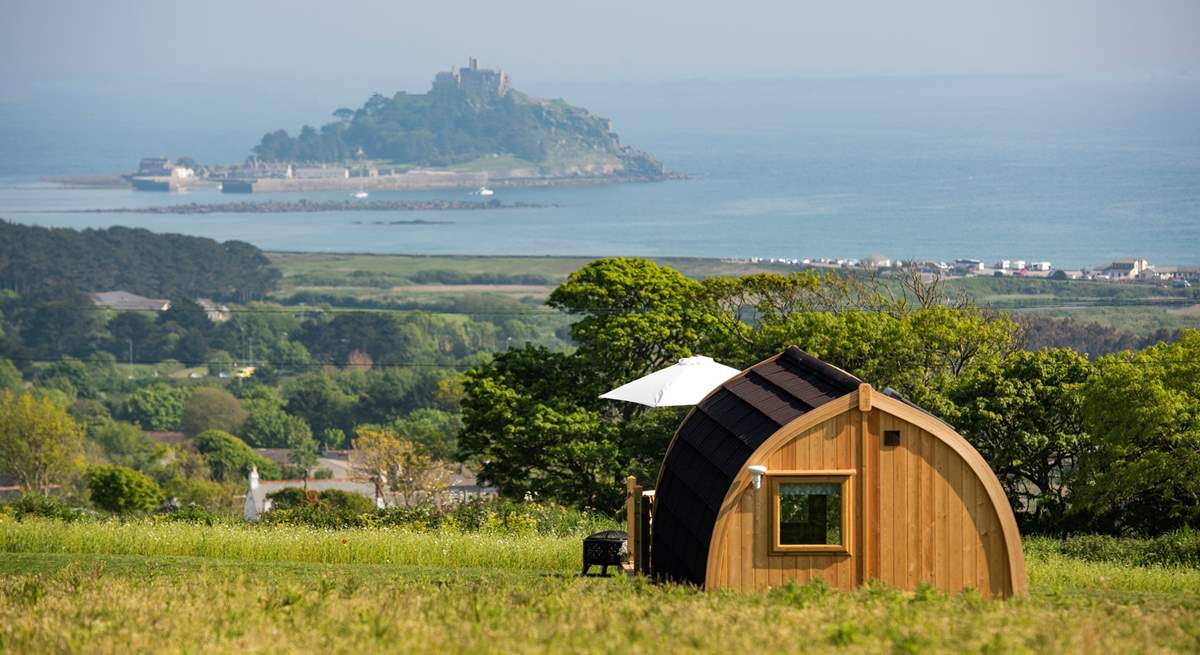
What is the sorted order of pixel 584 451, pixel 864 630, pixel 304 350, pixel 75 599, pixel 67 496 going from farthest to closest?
pixel 304 350 → pixel 67 496 → pixel 584 451 → pixel 75 599 → pixel 864 630

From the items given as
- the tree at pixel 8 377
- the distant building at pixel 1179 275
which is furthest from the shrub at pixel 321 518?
the tree at pixel 8 377

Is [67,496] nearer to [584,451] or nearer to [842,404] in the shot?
[584,451]

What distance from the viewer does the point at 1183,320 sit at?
86.9m

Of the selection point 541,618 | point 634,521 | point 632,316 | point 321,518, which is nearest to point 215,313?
point 632,316

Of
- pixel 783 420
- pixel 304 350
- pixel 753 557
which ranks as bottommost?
pixel 304 350

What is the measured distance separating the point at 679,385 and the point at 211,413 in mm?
88299

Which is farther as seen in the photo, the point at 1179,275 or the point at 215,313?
the point at 215,313

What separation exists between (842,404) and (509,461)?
14.8m

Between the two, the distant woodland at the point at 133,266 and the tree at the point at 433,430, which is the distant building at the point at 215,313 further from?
the tree at the point at 433,430

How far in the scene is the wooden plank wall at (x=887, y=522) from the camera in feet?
43.4

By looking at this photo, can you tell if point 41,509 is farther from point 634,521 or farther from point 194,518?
point 634,521

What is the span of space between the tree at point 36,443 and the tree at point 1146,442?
153 ft

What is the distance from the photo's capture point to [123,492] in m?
44.9

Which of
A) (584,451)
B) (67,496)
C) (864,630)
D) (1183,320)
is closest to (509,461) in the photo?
(584,451)
